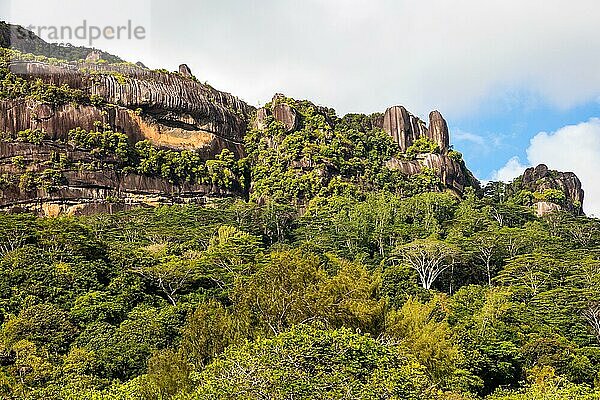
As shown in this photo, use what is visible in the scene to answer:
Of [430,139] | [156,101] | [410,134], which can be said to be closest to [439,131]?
[430,139]

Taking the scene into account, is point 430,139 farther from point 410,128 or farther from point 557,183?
point 557,183

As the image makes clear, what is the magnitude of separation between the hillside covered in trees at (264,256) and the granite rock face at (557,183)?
23 centimetres

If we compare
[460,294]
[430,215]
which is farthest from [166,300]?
[430,215]

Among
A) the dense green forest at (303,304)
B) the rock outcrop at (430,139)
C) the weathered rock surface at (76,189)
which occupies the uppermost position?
the rock outcrop at (430,139)

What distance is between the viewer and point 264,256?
3544 cm

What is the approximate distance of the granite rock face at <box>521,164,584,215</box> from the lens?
2474 inches

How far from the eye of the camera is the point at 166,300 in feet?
102

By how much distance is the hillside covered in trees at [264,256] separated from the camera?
1664cm

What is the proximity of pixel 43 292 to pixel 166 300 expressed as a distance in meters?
6.00

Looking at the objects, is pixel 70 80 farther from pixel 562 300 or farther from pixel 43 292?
pixel 562 300

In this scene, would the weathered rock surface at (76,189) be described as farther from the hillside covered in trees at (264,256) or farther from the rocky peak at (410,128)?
the rocky peak at (410,128)

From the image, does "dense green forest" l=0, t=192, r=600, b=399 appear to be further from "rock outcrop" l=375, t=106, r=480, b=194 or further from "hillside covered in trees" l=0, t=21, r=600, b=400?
"rock outcrop" l=375, t=106, r=480, b=194

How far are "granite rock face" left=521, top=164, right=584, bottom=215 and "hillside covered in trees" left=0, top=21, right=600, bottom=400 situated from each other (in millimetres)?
230

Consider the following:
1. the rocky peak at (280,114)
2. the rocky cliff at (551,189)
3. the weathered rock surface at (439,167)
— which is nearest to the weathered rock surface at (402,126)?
the weathered rock surface at (439,167)
